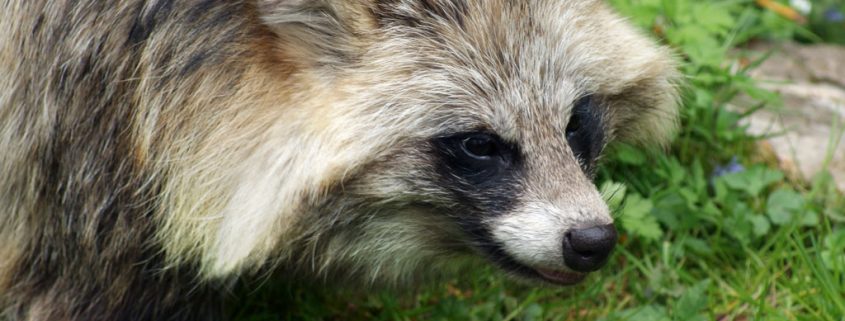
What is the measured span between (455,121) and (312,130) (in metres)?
0.37

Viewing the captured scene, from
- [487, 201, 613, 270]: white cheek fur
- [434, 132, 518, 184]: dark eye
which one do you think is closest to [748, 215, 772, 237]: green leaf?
[487, 201, 613, 270]: white cheek fur

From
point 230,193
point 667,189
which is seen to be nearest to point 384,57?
point 230,193

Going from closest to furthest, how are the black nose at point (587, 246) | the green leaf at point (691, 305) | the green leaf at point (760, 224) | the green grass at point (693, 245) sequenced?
the black nose at point (587, 246) → the green leaf at point (691, 305) → the green grass at point (693, 245) → the green leaf at point (760, 224)

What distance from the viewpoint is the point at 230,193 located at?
3.09 m

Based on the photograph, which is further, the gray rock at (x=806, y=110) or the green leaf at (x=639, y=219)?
the gray rock at (x=806, y=110)

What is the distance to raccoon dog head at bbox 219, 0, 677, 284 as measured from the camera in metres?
2.96

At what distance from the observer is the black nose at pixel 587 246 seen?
295 cm

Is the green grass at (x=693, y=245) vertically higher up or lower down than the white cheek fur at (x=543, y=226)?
lower down

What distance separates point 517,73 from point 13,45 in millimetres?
1428

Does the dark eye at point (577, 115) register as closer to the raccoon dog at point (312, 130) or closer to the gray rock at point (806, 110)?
the raccoon dog at point (312, 130)

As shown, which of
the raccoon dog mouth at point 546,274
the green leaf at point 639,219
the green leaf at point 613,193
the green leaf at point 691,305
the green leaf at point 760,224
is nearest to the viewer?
the raccoon dog mouth at point 546,274

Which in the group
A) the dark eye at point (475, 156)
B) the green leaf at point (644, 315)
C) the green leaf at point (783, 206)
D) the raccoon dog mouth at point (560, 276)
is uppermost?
the dark eye at point (475, 156)

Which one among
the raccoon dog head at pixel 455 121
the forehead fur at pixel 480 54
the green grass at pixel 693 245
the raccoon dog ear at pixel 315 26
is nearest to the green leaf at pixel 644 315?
the green grass at pixel 693 245

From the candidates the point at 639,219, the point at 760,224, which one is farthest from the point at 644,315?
the point at 760,224
